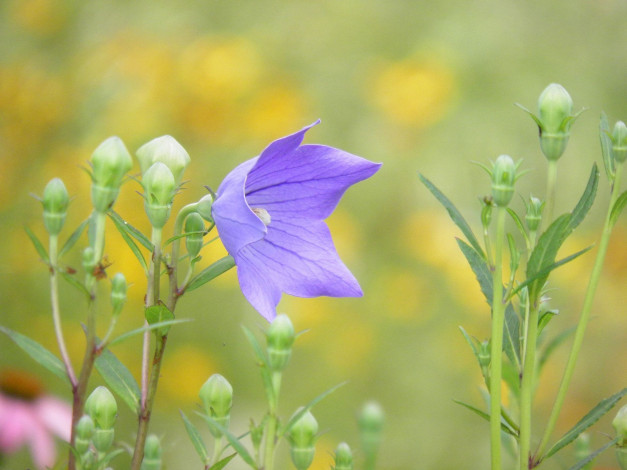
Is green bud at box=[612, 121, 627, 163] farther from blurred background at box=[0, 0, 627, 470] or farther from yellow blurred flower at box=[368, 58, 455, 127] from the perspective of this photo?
yellow blurred flower at box=[368, 58, 455, 127]

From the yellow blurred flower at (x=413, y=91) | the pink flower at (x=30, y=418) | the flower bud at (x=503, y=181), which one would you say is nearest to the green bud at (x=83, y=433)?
the flower bud at (x=503, y=181)

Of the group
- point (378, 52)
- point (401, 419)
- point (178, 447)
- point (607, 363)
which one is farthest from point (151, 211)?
A: point (378, 52)

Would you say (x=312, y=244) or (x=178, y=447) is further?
(x=178, y=447)

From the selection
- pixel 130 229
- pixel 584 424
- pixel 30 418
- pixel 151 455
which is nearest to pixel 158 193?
pixel 130 229

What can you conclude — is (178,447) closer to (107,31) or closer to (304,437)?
(107,31)

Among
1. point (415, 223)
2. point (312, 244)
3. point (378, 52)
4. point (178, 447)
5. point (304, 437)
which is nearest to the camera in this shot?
point (304, 437)

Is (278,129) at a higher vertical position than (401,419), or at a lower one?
higher

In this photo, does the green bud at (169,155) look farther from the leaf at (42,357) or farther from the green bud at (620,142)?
the green bud at (620,142)

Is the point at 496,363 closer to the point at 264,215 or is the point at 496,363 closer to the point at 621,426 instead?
the point at 621,426
